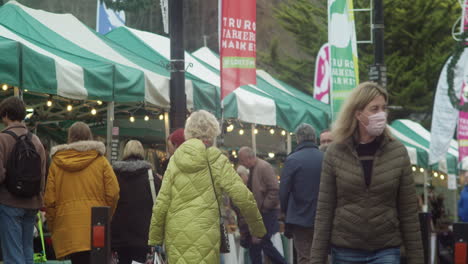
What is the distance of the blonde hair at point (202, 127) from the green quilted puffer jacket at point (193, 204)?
5.8 inches

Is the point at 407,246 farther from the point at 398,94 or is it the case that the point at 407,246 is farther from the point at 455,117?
the point at 398,94

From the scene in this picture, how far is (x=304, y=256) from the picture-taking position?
31.2 feet

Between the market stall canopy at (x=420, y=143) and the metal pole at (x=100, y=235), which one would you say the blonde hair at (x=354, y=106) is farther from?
the market stall canopy at (x=420, y=143)

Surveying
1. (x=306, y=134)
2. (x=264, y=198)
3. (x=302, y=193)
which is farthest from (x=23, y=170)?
(x=264, y=198)

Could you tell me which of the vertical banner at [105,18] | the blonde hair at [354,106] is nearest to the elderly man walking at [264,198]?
the blonde hair at [354,106]

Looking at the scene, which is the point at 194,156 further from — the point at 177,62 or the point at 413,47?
the point at 413,47

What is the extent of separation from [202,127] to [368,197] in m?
2.62

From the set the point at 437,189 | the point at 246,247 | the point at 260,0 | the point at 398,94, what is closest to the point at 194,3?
the point at 260,0

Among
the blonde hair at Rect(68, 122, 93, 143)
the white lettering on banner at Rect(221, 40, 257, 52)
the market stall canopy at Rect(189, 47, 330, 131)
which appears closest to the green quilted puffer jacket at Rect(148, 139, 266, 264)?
the blonde hair at Rect(68, 122, 93, 143)

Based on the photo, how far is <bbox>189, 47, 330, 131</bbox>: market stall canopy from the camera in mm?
15453

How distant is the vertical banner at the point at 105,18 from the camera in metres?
21.4

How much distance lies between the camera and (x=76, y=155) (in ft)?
29.0

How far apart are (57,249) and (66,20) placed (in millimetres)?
6545

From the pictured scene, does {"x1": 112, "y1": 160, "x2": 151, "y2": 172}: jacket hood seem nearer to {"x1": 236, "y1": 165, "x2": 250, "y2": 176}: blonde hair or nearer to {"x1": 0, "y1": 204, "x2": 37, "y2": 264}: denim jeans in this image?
{"x1": 0, "y1": 204, "x2": 37, "y2": 264}: denim jeans
